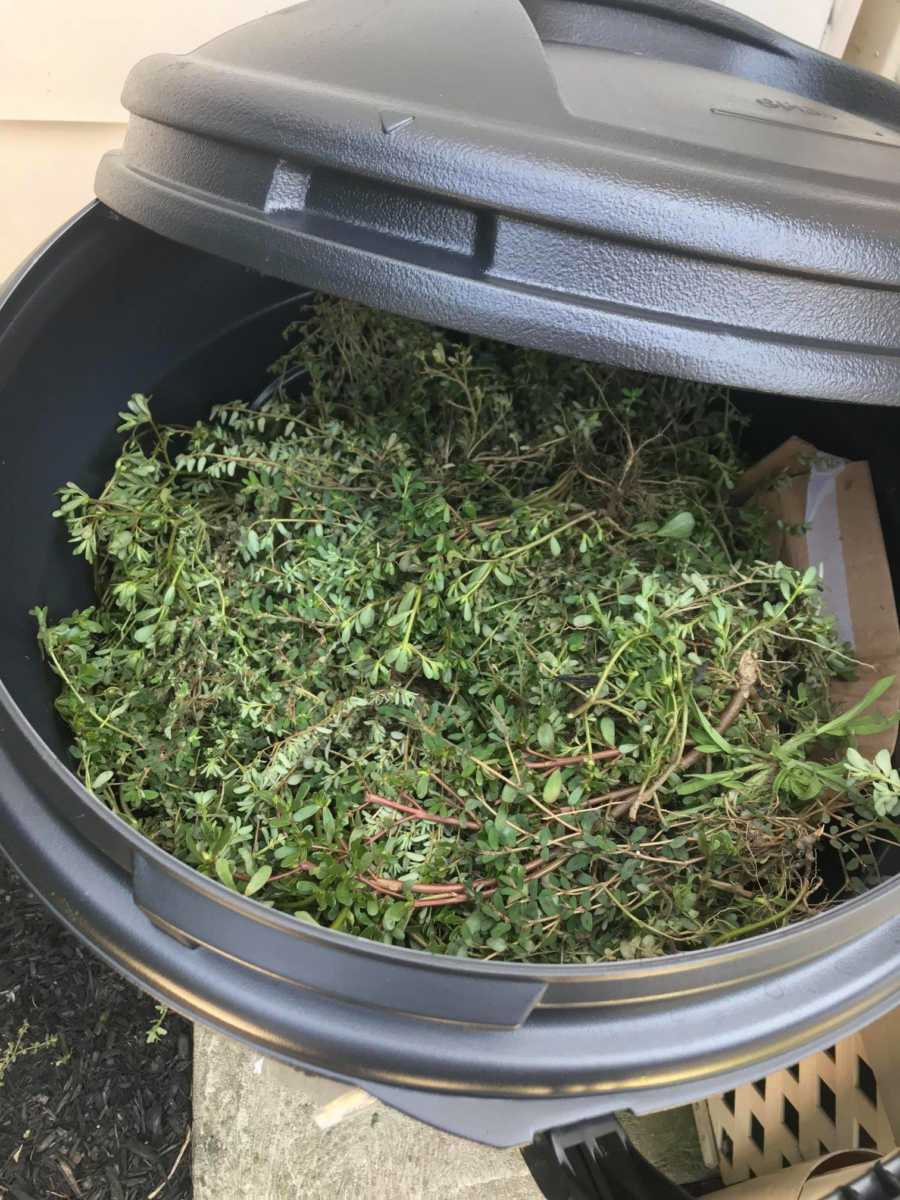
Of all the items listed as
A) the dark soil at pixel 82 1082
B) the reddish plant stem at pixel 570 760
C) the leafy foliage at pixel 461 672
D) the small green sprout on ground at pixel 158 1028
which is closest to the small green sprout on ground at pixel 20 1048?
the dark soil at pixel 82 1082

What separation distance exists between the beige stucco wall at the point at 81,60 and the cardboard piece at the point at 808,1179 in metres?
1.79

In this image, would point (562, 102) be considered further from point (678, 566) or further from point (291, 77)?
point (678, 566)

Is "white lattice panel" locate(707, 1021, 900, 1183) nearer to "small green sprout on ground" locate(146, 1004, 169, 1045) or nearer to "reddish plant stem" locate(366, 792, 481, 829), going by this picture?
"reddish plant stem" locate(366, 792, 481, 829)

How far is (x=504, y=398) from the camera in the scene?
3.27 feet

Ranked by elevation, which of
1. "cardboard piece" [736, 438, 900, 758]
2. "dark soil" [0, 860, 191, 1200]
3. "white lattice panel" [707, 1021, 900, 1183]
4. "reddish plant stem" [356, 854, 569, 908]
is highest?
"cardboard piece" [736, 438, 900, 758]

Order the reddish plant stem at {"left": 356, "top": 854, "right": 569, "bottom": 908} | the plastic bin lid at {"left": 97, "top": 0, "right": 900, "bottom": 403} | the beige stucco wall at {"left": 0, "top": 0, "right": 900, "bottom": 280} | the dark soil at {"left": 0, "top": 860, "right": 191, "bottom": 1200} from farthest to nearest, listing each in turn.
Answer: the beige stucco wall at {"left": 0, "top": 0, "right": 900, "bottom": 280} → the dark soil at {"left": 0, "top": 860, "right": 191, "bottom": 1200} → the reddish plant stem at {"left": 356, "top": 854, "right": 569, "bottom": 908} → the plastic bin lid at {"left": 97, "top": 0, "right": 900, "bottom": 403}

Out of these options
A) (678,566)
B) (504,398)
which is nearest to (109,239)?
(504,398)

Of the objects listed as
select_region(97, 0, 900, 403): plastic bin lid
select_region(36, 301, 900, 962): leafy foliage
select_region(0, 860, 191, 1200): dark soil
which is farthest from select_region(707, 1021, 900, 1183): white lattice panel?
select_region(97, 0, 900, 403): plastic bin lid

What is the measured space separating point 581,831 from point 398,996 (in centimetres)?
23

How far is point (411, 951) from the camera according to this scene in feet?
1.82

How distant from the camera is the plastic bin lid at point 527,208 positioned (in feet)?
1.69

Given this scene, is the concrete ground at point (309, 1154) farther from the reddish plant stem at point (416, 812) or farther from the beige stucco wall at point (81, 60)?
the beige stucco wall at point (81, 60)

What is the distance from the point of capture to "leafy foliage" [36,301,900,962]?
2.41ft

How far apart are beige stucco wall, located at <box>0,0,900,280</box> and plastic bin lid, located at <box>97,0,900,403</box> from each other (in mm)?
876
